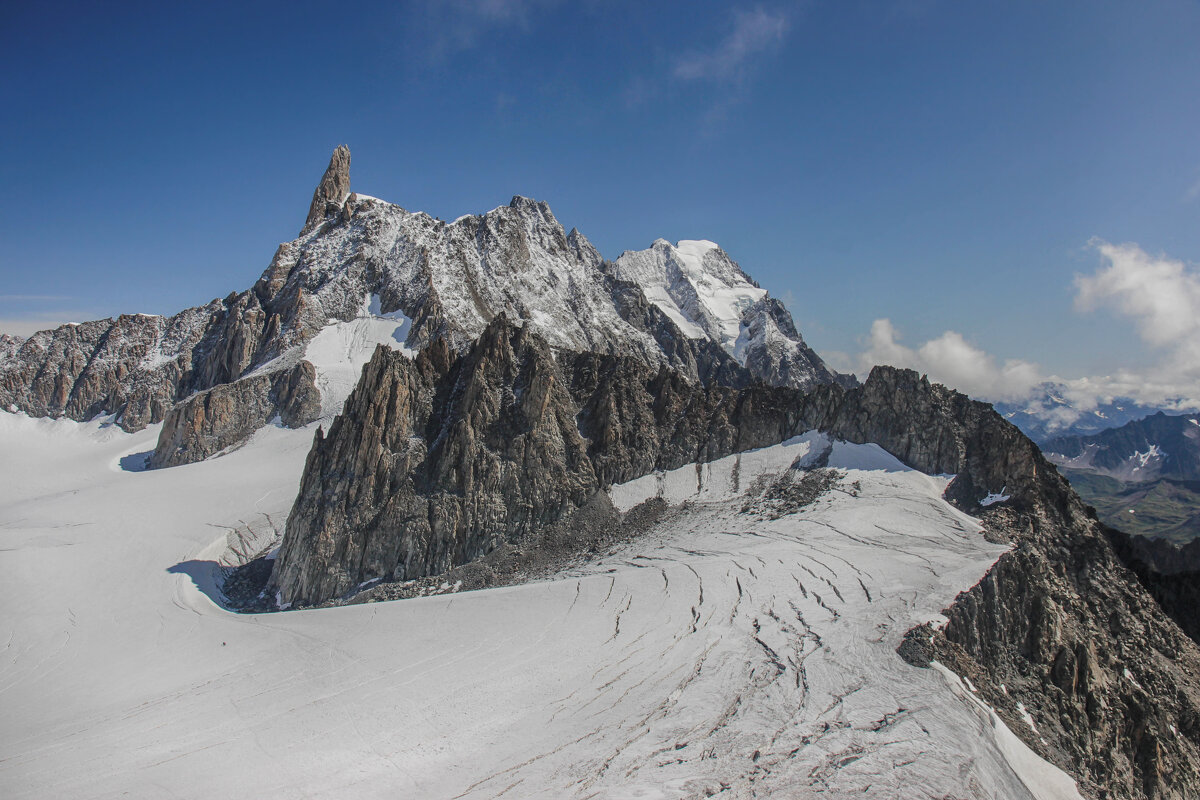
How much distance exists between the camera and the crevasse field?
19484mm

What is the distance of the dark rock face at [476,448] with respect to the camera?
150 ft

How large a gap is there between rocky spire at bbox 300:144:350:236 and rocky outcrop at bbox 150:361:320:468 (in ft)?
167

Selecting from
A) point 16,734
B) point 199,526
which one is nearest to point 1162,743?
point 16,734

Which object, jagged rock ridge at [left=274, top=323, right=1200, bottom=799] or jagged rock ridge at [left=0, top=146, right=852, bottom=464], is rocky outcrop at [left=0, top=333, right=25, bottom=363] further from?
jagged rock ridge at [left=274, top=323, right=1200, bottom=799]

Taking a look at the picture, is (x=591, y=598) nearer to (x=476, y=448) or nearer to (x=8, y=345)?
(x=476, y=448)

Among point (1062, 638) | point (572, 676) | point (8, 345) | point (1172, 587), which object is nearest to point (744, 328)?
point (1172, 587)

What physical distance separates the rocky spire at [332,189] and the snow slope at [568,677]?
91369 millimetres

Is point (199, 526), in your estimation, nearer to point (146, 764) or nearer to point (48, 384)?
point (146, 764)

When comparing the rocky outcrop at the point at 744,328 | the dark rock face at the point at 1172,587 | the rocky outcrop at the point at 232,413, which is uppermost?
the rocky outcrop at the point at 744,328

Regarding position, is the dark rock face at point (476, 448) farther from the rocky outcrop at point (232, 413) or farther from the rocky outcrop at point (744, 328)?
the rocky outcrop at point (744, 328)

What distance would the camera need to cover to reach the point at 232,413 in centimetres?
8375

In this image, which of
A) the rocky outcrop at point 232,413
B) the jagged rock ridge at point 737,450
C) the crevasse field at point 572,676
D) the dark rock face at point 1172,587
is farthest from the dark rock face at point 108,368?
the dark rock face at point 1172,587

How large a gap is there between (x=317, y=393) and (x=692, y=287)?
13146 centimetres

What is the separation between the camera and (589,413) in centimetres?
5741
